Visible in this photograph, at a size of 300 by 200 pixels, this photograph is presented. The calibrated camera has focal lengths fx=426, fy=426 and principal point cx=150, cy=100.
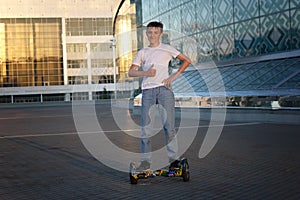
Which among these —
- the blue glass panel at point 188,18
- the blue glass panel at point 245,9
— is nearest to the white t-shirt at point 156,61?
the blue glass panel at point 245,9

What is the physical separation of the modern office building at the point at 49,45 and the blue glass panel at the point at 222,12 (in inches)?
2375

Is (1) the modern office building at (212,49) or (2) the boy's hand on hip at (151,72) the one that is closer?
(2) the boy's hand on hip at (151,72)

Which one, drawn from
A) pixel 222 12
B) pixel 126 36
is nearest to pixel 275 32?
pixel 222 12

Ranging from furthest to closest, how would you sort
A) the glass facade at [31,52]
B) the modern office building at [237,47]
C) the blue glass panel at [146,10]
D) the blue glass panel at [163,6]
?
the glass facade at [31,52], the blue glass panel at [146,10], the blue glass panel at [163,6], the modern office building at [237,47]

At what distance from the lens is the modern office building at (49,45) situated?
287 feet

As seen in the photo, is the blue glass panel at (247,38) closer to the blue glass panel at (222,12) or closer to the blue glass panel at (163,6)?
the blue glass panel at (222,12)

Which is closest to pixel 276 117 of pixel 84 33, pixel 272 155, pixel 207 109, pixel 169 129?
pixel 207 109

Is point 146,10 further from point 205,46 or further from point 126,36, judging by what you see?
point 205,46

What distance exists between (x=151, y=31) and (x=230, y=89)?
46.7 ft

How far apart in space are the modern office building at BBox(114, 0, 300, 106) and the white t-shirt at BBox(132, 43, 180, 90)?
10259 millimetres

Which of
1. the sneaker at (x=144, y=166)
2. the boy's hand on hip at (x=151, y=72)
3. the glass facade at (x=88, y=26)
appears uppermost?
the glass facade at (x=88, y=26)

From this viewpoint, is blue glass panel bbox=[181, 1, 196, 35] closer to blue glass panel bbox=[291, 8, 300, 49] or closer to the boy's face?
blue glass panel bbox=[291, 8, 300, 49]

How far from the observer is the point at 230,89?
1952cm

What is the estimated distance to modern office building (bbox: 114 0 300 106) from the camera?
1788cm
